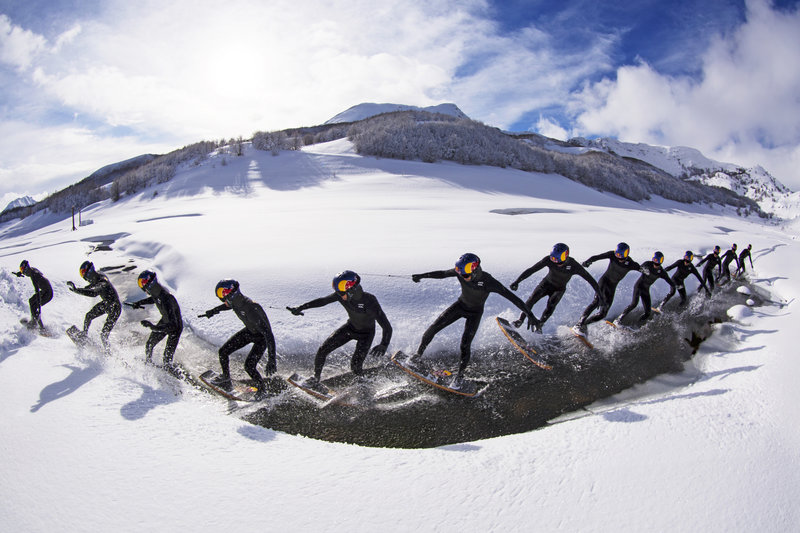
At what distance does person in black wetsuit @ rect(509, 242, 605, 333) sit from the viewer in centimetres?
823

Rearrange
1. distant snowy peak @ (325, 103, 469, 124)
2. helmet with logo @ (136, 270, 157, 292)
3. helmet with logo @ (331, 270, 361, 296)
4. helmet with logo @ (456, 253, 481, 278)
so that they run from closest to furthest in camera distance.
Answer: helmet with logo @ (331, 270, 361, 296), helmet with logo @ (456, 253, 481, 278), helmet with logo @ (136, 270, 157, 292), distant snowy peak @ (325, 103, 469, 124)

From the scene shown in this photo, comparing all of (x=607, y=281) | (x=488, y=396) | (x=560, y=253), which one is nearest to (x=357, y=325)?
(x=488, y=396)

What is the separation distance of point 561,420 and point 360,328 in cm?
367

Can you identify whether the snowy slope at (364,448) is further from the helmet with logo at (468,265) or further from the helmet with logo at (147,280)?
the helmet with logo at (468,265)

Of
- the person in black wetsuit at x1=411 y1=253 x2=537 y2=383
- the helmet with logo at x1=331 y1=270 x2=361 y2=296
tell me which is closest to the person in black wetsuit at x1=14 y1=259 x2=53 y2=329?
the helmet with logo at x1=331 y1=270 x2=361 y2=296

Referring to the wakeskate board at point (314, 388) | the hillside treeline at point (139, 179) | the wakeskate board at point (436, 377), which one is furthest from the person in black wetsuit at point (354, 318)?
the hillside treeline at point (139, 179)

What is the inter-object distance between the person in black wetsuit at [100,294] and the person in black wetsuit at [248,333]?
143 inches

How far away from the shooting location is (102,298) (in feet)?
27.9

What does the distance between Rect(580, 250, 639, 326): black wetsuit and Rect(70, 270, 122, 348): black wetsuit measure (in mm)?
11209

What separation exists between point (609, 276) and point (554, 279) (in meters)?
1.91

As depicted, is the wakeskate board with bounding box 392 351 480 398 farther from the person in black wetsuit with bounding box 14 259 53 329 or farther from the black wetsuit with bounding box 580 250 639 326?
the person in black wetsuit with bounding box 14 259 53 329

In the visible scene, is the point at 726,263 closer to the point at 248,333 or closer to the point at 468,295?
the point at 468,295

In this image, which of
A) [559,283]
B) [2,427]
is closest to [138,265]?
[2,427]

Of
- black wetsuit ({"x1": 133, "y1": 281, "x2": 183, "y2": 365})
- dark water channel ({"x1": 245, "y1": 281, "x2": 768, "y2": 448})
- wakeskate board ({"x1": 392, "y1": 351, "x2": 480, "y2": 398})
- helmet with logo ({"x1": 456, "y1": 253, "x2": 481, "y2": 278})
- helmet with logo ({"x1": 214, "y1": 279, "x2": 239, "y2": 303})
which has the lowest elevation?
dark water channel ({"x1": 245, "y1": 281, "x2": 768, "y2": 448})
